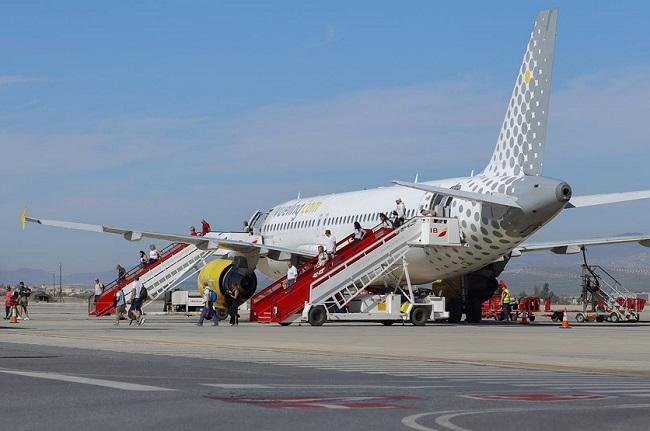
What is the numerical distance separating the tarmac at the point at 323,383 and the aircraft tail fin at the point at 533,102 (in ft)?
32.4

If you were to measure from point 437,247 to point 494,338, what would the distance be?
943cm

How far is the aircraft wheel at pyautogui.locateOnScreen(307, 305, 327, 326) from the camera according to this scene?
40531 millimetres

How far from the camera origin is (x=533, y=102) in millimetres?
38625

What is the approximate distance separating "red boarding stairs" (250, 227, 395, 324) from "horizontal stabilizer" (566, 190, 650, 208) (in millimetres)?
6734

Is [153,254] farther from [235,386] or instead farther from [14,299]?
[235,386]

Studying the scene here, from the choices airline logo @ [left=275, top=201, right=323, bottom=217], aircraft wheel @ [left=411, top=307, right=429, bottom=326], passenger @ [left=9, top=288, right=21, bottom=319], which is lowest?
aircraft wheel @ [left=411, top=307, right=429, bottom=326]

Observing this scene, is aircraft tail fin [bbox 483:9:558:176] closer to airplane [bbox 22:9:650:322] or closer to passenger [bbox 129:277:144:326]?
airplane [bbox 22:9:650:322]

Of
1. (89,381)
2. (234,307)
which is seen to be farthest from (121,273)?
(89,381)

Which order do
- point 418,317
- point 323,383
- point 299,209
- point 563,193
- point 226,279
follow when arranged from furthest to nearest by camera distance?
point 299,209, point 226,279, point 418,317, point 563,193, point 323,383

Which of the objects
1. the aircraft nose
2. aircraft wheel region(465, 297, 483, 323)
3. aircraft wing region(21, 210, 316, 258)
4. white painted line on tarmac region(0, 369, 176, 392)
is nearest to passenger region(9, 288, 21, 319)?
aircraft wing region(21, 210, 316, 258)

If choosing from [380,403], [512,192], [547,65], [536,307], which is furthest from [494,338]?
[536,307]

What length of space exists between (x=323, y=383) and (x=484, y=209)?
2353 cm

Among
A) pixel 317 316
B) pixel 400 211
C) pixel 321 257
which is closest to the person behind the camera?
pixel 317 316

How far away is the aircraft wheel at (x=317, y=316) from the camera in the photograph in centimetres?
4053
